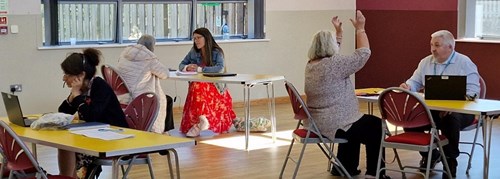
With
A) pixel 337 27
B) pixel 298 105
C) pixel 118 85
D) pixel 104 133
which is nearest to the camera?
pixel 104 133

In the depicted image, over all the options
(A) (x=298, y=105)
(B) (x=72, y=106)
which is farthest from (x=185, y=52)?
(B) (x=72, y=106)

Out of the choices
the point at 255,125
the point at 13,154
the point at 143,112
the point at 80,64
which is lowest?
the point at 255,125

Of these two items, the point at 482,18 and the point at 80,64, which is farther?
the point at 482,18

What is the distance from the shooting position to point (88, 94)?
5844 mm

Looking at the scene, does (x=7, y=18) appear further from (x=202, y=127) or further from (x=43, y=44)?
(x=202, y=127)

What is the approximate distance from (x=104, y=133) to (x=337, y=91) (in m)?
2.13

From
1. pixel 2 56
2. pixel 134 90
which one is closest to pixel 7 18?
pixel 2 56

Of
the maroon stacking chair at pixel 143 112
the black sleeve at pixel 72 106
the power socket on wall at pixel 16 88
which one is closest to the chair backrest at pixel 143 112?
the maroon stacking chair at pixel 143 112

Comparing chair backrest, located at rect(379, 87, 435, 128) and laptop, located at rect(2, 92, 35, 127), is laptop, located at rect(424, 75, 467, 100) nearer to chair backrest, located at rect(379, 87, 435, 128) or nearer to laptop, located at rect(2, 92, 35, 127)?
chair backrest, located at rect(379, 87, 435, 128)

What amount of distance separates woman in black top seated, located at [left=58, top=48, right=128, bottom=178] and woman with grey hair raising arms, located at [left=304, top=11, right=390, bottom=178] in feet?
5.34

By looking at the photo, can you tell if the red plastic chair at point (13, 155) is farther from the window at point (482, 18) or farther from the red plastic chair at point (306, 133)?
the window at point (482, 18)

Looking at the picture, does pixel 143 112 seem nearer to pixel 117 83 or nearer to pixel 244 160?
pixel 244 160

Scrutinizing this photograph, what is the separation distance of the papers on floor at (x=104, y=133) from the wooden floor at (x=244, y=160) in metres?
1.92

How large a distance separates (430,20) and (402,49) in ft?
2.23
